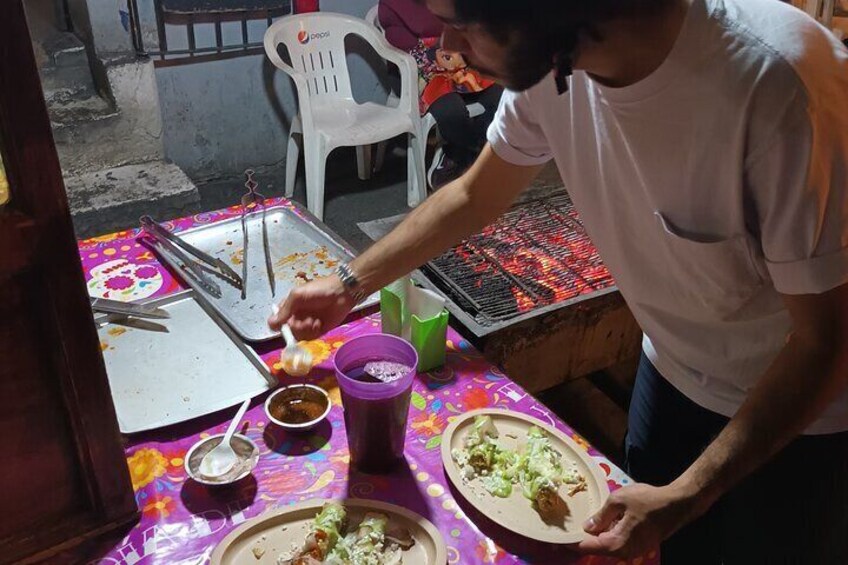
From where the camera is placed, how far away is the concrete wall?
483cm

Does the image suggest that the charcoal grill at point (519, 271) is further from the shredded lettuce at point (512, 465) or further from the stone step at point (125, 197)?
the stone step at point (125, 197)

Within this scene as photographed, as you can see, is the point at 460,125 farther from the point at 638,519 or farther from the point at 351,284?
the point at 638,519

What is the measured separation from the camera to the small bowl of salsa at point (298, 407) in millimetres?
1442

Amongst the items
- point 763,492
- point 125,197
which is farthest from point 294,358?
point 125,197

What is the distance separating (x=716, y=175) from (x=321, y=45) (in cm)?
424

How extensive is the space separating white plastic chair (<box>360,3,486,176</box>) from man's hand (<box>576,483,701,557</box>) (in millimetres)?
3858

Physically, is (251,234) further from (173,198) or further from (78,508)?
(173,198)

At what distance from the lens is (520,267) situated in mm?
2502

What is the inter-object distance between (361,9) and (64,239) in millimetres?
4689

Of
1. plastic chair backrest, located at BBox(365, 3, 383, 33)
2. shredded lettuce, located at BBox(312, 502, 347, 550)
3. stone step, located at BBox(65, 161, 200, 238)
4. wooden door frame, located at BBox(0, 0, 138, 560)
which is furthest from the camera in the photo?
plastic chair backrest, located at BBox(365, 3, 383, 33)

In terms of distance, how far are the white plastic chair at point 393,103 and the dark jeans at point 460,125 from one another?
1.6 inches

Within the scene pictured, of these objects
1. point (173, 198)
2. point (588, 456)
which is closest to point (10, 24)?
point (588, 456)

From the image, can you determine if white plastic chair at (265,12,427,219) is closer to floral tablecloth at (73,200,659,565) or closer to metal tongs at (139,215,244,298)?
metal tongs at (139,215,244,298)

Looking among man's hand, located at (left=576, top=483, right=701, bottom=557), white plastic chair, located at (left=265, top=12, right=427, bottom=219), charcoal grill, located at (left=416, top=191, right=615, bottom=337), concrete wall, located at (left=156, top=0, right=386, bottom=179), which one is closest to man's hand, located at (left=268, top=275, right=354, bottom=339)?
charcoal grill, located at (left=416, top=191, right=615, bottom=337)
